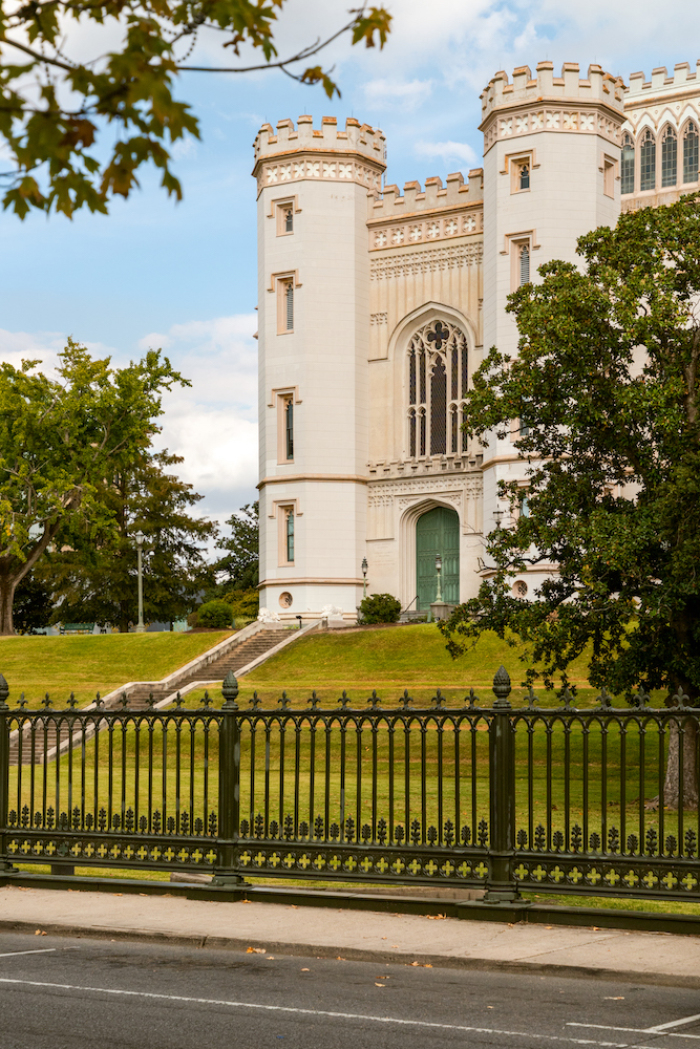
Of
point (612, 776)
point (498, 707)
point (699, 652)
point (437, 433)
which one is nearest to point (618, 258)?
point (699, 652)

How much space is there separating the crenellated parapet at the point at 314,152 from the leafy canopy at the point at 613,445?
2727 centimetres

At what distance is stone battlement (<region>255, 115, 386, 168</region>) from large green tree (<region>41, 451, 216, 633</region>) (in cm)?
1891

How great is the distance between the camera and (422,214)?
163ft

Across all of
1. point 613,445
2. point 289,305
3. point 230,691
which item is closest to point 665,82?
point 289,305

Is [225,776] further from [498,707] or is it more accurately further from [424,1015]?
[424,1015]

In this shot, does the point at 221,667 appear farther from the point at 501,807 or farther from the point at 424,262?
the point at 501,807

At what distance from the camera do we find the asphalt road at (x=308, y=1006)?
6863 mm

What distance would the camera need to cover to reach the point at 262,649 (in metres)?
41.8

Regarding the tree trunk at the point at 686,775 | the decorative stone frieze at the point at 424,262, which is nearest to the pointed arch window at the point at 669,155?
the decorative stone frieze at the point at 424,262

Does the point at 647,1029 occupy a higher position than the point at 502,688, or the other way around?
the point at 502,688

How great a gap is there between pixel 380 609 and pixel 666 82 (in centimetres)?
3127

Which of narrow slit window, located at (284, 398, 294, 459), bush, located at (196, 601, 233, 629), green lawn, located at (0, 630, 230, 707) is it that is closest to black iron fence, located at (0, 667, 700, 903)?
green lawn, located at (0, 630, 230, 707)

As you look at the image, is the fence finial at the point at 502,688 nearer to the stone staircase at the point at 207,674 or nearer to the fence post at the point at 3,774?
the fence post at the point at 3,774

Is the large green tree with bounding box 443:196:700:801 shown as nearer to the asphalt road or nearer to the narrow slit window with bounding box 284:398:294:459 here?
the asphalt road
